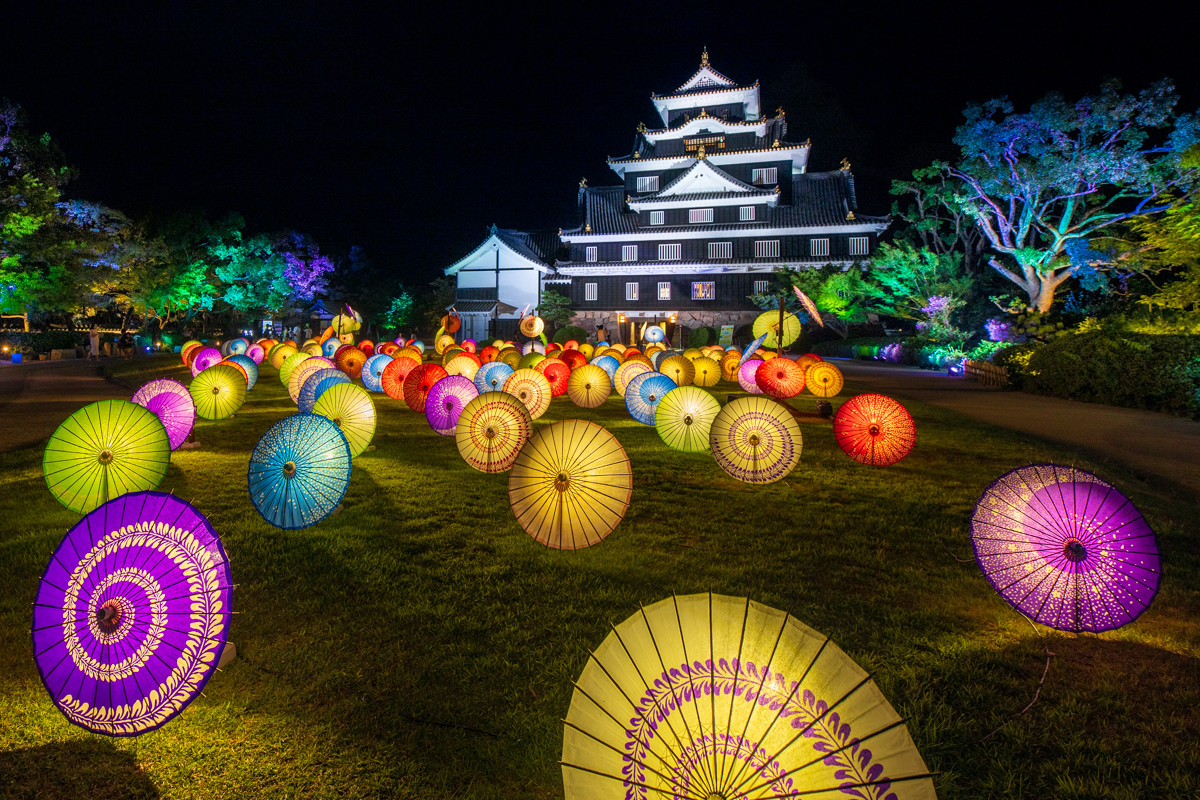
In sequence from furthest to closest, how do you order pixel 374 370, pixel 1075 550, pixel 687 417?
pixel 374 370
pixel 687 417
pixel 1075 550

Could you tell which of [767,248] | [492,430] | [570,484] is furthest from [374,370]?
[767,248]

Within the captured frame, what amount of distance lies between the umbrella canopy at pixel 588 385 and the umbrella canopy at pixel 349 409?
5.23m

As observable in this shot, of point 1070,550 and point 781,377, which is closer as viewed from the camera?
point 1070,550

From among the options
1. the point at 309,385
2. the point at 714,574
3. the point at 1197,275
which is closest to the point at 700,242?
the point at 1197,275

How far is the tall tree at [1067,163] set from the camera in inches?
787

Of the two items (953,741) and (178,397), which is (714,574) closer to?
(953,741)

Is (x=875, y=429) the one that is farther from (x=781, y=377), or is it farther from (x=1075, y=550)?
(x=1075, y=550)

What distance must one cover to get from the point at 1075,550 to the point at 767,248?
36.2 meters

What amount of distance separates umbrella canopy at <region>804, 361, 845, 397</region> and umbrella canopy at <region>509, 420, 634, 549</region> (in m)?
8.11

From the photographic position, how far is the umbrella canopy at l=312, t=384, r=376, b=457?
286 inches

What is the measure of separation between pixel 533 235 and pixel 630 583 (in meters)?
43.0

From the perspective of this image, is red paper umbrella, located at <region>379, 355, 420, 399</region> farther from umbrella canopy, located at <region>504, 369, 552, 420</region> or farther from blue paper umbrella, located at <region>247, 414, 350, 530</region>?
blue paper umbrella, located at <region>247, 414, 350, 530</region>

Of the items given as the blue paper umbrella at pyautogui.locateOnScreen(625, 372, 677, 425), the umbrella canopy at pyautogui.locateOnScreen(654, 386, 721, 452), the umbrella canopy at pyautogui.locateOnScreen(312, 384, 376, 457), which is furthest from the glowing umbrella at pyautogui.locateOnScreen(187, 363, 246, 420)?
the umbrella canopy at pyautogui.locateOnScreen(654, 386, 721, 452)

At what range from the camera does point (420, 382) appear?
10.9m
